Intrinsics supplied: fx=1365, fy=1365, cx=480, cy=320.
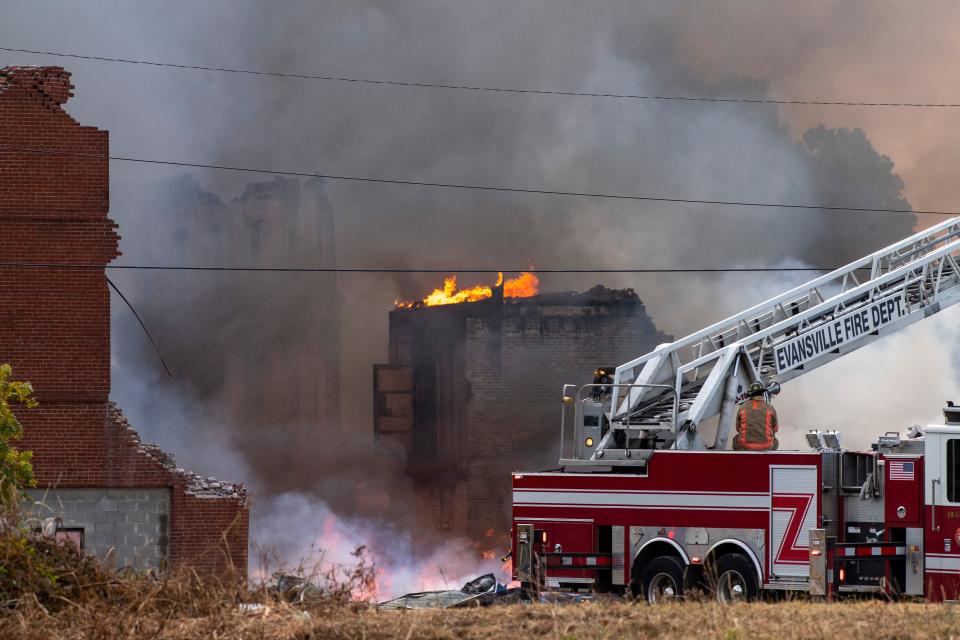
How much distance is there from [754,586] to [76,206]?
1171 centimetres

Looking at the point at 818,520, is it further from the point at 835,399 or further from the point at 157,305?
the point at 157,305

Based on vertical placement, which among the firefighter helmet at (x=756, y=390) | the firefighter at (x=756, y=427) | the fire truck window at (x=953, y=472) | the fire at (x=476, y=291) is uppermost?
the fire at (x=476, y=291)

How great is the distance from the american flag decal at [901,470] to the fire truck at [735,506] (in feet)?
0.04

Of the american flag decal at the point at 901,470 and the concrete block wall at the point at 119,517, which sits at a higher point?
the american flag decal at the point at 901,470

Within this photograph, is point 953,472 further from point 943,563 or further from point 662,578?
point 662,578

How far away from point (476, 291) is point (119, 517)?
1367cm

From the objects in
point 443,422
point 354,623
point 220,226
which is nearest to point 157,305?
point 220,226

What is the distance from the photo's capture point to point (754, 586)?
41.8 feet

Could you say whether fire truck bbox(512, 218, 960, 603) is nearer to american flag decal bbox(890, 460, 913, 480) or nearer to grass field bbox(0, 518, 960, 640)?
american flag decal bbox(890, 460, 913, 480)

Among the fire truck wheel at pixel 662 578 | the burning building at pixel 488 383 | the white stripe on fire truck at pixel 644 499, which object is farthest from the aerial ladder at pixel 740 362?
the burning building at pixel 488 383

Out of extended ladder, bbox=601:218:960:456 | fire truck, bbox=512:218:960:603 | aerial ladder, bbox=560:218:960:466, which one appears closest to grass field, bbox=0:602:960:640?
fire truck, bbox=512:218:960:603

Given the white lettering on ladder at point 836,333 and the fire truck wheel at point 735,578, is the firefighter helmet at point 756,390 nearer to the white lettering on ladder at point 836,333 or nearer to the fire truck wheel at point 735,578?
the white lettering on ladder at point 836,333

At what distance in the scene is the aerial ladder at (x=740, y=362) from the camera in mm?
15258

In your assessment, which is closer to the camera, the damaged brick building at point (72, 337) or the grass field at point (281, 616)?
the grass field at point (281, 616)
